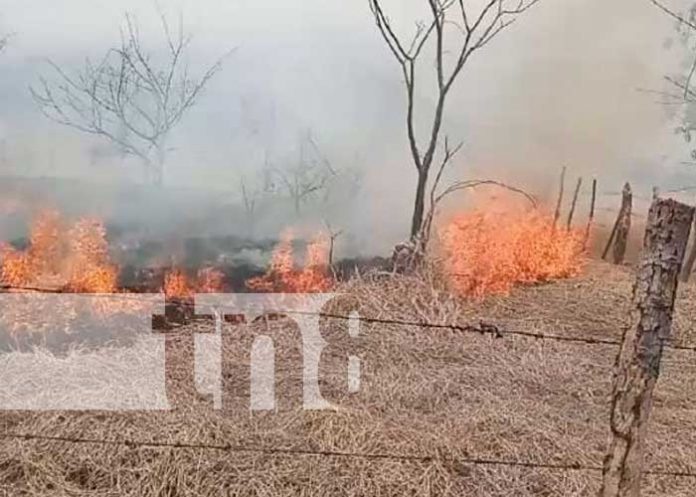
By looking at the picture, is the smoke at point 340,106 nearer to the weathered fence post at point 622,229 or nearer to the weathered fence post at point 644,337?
the weathered fence post at point 622,229

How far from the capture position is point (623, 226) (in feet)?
19.4

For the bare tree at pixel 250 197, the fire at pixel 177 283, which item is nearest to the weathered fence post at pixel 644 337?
the fire at pixel 177 283

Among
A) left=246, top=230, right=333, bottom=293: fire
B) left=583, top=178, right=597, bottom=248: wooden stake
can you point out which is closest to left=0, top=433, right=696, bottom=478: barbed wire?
left=246, top=230, right=333, bottom=293: fire

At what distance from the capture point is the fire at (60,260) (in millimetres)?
4961

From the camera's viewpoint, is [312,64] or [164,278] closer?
[164,278]

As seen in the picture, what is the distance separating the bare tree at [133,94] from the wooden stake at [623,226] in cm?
303

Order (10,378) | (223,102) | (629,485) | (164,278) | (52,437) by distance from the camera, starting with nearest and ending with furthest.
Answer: (629,485), (52,437), (10,378), (164,278), (223,102)

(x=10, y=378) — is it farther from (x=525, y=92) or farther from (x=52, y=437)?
(x=525, y=92)

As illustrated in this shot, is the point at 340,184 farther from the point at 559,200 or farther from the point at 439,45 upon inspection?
the point at 559,200

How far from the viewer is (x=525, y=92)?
18.8ft

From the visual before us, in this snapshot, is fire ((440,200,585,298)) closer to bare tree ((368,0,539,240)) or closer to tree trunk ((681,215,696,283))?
bare tree ((368,0,539,240))

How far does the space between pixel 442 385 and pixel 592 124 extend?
3.18 m

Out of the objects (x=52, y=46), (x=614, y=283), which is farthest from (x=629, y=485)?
(x=52, y=46)

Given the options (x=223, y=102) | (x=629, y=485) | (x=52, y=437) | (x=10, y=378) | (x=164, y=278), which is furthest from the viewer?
(x=223, y=102)
